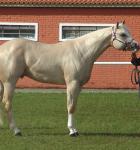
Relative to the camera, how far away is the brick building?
98.3 ft

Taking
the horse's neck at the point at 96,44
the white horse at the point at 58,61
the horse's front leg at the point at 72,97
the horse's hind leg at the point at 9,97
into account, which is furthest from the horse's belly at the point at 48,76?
the horse's neck at the point at 96,44

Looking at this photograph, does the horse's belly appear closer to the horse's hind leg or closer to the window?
the horse's hind leg

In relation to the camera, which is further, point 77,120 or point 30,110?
point 30,110

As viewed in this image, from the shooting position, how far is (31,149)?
1105 centimetres

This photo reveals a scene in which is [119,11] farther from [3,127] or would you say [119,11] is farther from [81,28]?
[3,127]

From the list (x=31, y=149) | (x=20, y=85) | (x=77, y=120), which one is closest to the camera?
(x=31, y=149)

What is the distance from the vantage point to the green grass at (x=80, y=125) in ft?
38.0

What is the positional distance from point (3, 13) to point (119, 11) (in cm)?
578

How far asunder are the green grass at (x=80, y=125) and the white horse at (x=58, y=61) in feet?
1.71

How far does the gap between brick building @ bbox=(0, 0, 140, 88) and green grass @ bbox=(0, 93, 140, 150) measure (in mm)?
8463

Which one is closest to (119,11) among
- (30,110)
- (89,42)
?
(30,110)

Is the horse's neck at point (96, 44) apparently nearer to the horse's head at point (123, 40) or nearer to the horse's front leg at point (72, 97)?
the horse's head at point (123, 40)

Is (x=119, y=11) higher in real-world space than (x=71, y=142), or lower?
higher

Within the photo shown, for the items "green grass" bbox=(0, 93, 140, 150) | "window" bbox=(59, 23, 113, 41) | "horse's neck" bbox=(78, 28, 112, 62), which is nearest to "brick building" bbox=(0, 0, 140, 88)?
"window" bbox=(59, 23, 113, 41)
